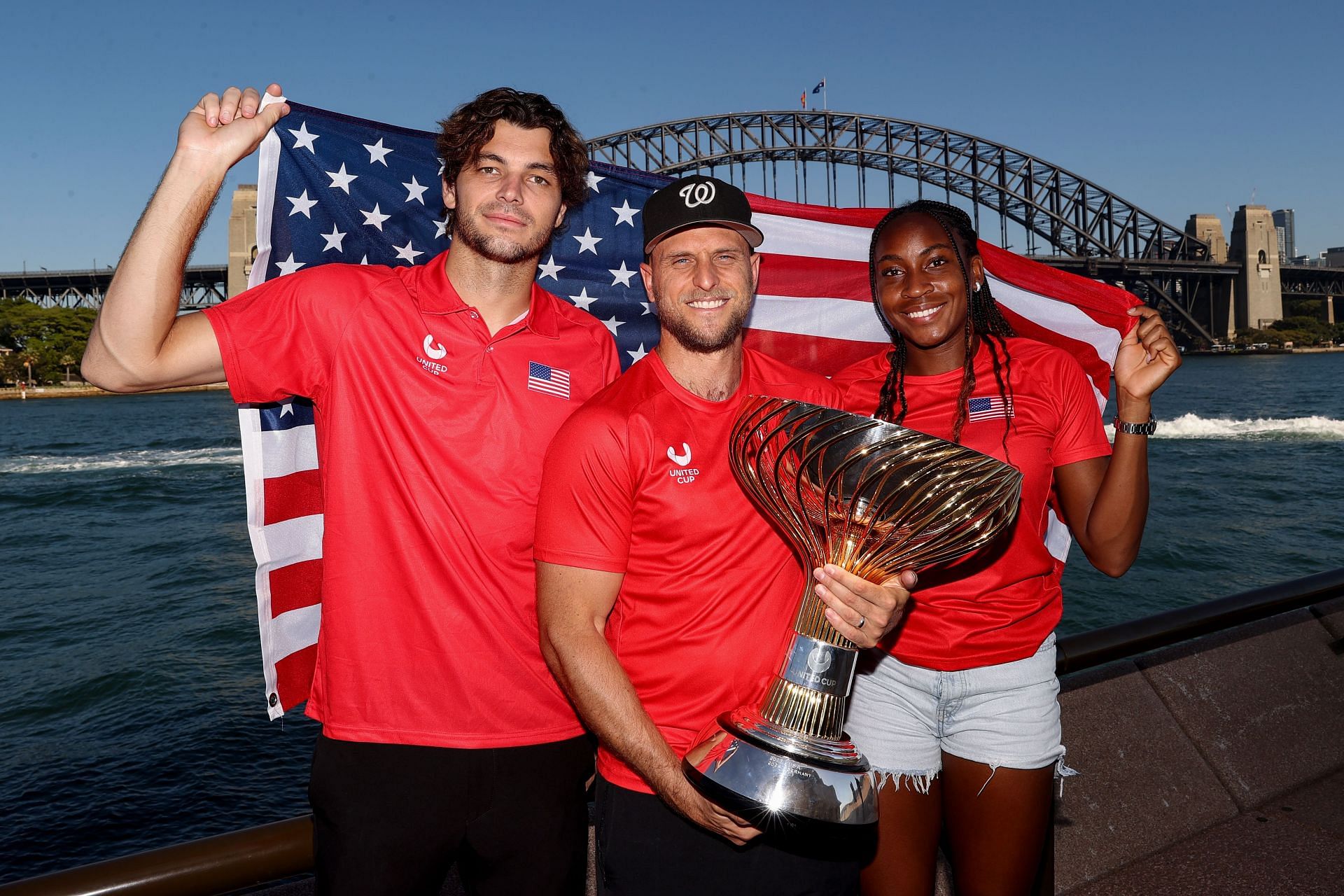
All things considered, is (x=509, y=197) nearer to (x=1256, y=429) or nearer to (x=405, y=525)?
(x=405, y=525)

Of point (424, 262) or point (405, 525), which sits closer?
point (405, 525)

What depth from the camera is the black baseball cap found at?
1.75 meters

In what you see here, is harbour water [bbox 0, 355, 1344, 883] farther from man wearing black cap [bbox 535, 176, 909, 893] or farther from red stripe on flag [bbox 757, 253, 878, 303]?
man wearing black cap [bbox 535, 176, 909, 893]

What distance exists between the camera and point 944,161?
210ft

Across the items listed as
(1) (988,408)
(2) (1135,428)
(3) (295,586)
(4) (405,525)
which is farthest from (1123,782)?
(3) (295,586)

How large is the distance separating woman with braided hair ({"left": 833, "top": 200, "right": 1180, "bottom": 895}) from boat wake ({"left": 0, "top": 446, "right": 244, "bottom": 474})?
25.3 metres

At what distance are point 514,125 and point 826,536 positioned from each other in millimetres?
1129

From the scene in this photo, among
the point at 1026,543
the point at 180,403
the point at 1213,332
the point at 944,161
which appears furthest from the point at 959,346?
the point at 1213,332

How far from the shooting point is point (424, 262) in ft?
8.68

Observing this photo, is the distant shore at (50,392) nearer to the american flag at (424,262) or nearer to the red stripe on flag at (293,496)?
the american flag at (424,262)

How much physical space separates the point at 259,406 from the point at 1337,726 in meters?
3.46

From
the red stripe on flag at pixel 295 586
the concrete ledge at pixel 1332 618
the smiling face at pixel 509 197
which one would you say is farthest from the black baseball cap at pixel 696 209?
the concrete ledge at pixel 1332 618

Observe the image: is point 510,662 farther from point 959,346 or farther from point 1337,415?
point 1337,415

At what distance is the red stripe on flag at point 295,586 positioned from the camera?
2.14 metres
